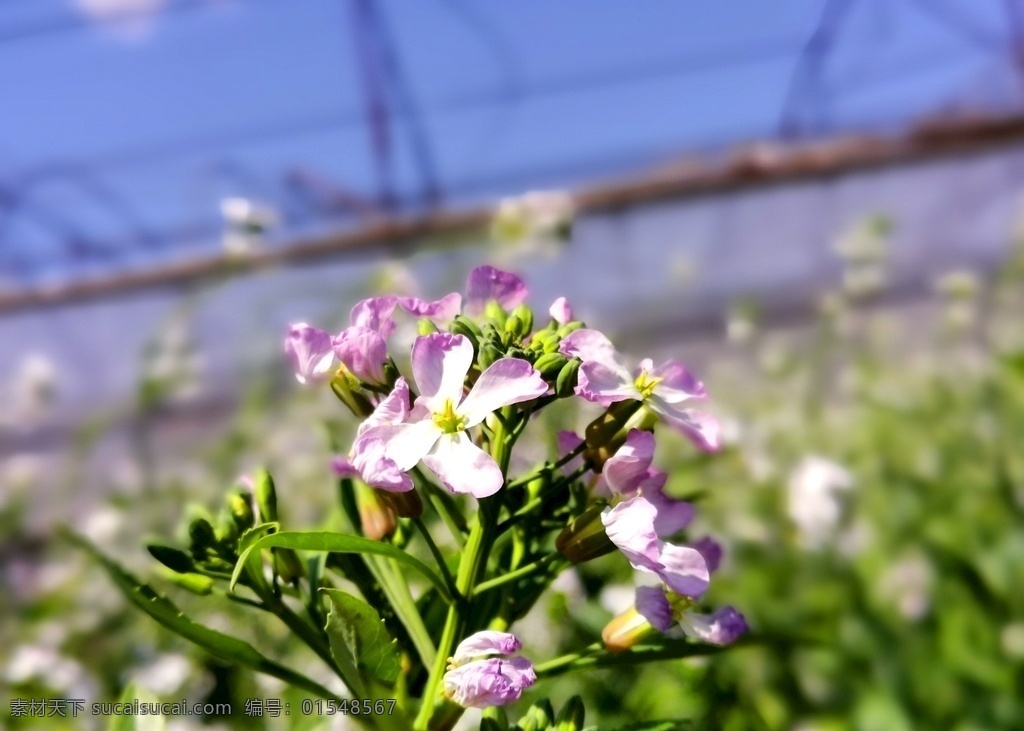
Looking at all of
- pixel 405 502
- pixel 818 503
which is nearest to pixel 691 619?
pixel 405 502

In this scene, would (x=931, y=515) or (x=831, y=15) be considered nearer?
(x=931, y=515)

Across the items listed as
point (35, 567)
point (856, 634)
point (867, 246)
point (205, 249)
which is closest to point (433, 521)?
point (856, 634)

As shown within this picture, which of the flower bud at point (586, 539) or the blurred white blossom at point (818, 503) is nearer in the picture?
the flower bud at point (586, 539)

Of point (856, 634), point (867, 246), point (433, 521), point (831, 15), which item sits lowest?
point (856, 634)

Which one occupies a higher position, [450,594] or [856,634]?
[450,594]

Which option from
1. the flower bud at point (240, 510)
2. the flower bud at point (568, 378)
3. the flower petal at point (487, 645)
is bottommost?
the flower petal at point (487, 645)

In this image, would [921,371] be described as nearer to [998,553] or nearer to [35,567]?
[998,553]

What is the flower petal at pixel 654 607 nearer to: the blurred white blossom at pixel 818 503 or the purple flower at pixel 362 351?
the purple flower at pixel 362 351

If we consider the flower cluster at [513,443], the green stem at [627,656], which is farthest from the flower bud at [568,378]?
the green stem at [627,656]
